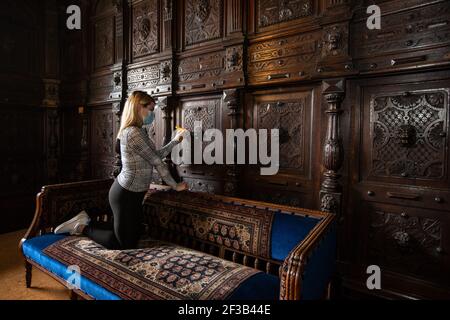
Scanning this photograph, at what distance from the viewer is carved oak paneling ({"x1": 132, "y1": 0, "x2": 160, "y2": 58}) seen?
363cm

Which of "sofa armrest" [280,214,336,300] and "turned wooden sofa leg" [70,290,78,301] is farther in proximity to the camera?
"turned wooden sofa leg" [70,290,78,301]

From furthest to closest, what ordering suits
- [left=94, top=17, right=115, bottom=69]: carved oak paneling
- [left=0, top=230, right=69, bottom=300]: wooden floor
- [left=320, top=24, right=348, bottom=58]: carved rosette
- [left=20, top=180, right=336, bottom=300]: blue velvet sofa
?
[left=94, top=17, right=115, bottom=69]: carved oak paneling
[left=0, top=230, right=69, bottom=300]: wooden floor
[left=320, top=24, right=348, bottom=58]: carved rosette
[left=20, top=180, right=336, bottom=300]: blue velvet sofa

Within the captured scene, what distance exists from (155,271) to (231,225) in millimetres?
635

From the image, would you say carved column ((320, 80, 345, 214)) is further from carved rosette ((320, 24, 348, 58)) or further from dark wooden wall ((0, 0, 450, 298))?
carved rosette ((320, 24, 348, 58))

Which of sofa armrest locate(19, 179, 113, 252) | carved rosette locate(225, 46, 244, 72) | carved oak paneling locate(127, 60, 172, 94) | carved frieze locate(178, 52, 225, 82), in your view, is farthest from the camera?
carved oak paneling locate(127, 60, 172, 94)

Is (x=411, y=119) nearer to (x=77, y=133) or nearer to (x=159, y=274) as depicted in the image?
(x=159, y=274)

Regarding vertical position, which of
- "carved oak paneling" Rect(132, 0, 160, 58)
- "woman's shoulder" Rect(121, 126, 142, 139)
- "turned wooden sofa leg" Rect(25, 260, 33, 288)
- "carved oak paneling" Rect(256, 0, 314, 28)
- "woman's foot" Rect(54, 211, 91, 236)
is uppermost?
"carved oak paneling" Rect(132, 0, 160, 58)

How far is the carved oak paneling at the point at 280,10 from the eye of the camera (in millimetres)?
2500

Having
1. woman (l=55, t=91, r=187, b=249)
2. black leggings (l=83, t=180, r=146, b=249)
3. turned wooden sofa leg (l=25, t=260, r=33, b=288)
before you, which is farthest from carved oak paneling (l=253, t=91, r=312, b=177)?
turned wooden sofa leg (l=25, t=260, r=33, b=288)

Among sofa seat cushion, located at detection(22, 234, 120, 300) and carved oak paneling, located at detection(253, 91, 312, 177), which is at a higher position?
carved oak paneling, located at detection(253, 91, 312, 177)

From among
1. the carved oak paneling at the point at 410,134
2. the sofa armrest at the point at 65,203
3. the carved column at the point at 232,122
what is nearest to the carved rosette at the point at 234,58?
the carved column at the point at 232,122

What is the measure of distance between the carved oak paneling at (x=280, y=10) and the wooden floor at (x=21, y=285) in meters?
3.12

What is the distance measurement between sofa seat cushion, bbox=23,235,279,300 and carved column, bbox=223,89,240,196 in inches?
37.3

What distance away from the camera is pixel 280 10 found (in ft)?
8.65
